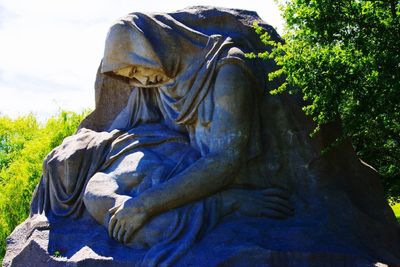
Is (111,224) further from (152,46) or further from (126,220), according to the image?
(152,46)

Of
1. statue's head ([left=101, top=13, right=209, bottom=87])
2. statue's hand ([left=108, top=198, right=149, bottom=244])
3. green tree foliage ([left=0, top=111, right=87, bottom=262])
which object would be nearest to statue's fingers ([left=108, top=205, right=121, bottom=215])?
statue's hand ([left=108, top=198, right=149, bottom=244])

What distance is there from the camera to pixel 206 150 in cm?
775

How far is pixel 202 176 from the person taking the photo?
7383 millimetres

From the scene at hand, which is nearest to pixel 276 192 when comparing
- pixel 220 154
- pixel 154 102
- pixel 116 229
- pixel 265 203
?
pixel 265 203

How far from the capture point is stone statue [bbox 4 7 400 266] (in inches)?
281

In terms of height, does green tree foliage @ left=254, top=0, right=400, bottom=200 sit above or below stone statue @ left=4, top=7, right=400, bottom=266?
above

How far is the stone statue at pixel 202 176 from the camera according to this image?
23.4 ft

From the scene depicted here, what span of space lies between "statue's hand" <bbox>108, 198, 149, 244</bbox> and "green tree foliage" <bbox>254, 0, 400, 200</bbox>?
195cm

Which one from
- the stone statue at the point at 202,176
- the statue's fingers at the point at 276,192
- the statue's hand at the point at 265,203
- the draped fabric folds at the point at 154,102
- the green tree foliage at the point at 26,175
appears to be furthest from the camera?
the green tree foliage at the point at 26,175

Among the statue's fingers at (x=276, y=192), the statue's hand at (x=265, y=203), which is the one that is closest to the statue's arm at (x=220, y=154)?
the statue's hand at (x=265, y=203)

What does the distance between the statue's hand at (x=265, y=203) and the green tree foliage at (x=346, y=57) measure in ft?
3.14

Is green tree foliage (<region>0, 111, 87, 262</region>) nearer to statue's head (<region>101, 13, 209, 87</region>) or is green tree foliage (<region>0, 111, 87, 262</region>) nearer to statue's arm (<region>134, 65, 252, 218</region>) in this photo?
statue's head (<region>101, 13, 209, 87</region>)

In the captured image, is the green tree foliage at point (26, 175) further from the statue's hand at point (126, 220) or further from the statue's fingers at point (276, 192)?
the statue's fingers at point (276, 192)

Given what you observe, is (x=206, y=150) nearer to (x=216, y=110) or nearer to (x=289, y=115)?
(x=216, y=110)
